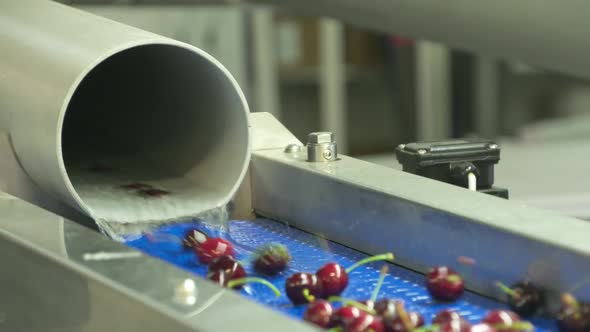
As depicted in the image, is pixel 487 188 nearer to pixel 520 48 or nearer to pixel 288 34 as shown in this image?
pixel 520 48

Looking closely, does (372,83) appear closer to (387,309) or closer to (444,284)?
(444,284)

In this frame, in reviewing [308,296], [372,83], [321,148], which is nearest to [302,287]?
[308,296]

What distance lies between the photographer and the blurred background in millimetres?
3621

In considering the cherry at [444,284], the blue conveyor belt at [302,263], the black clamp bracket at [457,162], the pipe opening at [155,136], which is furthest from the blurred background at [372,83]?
the cherry at [444,284]

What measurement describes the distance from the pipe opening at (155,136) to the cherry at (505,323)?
1.94ft

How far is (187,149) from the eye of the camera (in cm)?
156

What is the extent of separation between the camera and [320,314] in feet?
2.92

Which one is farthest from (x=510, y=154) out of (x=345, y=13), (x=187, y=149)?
(x=187, y=149)

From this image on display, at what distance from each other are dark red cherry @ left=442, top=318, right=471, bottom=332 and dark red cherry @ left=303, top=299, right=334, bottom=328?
11cm

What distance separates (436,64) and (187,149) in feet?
9.62

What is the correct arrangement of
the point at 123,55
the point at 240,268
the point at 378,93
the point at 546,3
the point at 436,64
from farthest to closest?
the point at 378,93 < the point at 436,64 < the point at 123,55 < the point at 546,3 < the point at 240,268

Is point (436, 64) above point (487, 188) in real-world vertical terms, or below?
below

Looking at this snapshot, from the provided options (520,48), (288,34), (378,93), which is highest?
(520,48)

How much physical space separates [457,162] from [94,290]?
0.62 meters
